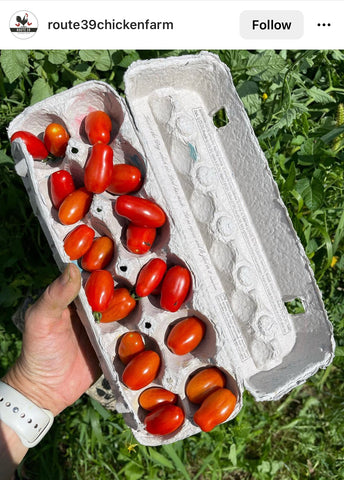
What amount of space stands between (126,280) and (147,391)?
1.49ft

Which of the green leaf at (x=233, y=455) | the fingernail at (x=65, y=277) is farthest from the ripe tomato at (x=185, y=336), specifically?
the green leaf at (x=233, y=455)

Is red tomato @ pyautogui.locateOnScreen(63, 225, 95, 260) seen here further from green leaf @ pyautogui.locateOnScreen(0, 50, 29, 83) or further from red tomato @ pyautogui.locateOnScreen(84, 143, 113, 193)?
green leaf @ pyautogui.locateOnScreen(0, 50, 29, 83)

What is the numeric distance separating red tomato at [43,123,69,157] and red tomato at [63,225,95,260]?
12.9 inches

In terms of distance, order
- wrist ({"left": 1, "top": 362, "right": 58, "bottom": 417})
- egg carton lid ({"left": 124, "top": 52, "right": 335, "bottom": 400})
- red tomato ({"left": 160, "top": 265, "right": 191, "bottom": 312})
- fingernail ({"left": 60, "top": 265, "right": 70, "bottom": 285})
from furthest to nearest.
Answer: wrist ({"left": 1, "top": 362, "right": 58, "bottom": 417}) → egg carton lid ({"left": 124, "top": 52, "right": 335, "bottom": 400}) → red tomato ({"left": 160, "top": 265, "right": 191, "bottom": 312}) → fingernail ({"left": 60, "top": 265, "right": 70, "bottom": 285})

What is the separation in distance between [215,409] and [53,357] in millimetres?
729

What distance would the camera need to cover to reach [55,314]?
1.93 metres

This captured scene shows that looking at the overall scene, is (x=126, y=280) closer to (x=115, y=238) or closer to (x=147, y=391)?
(x=115, y=238)

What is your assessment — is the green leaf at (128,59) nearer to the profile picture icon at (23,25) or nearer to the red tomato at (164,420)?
the profile picture icon at (23,25)

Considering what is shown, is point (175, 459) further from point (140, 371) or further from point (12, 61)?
point (12, 61)

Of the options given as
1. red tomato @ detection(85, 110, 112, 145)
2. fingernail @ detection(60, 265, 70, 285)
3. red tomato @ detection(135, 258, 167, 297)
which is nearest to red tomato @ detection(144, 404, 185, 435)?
red tomato @ detection(135, 258, 167, 297)

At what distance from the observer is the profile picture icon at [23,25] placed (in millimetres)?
2250

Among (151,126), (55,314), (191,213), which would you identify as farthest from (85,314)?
(151,126)

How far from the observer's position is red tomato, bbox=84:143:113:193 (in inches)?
74.8

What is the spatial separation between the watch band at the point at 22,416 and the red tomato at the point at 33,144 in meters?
0.98
